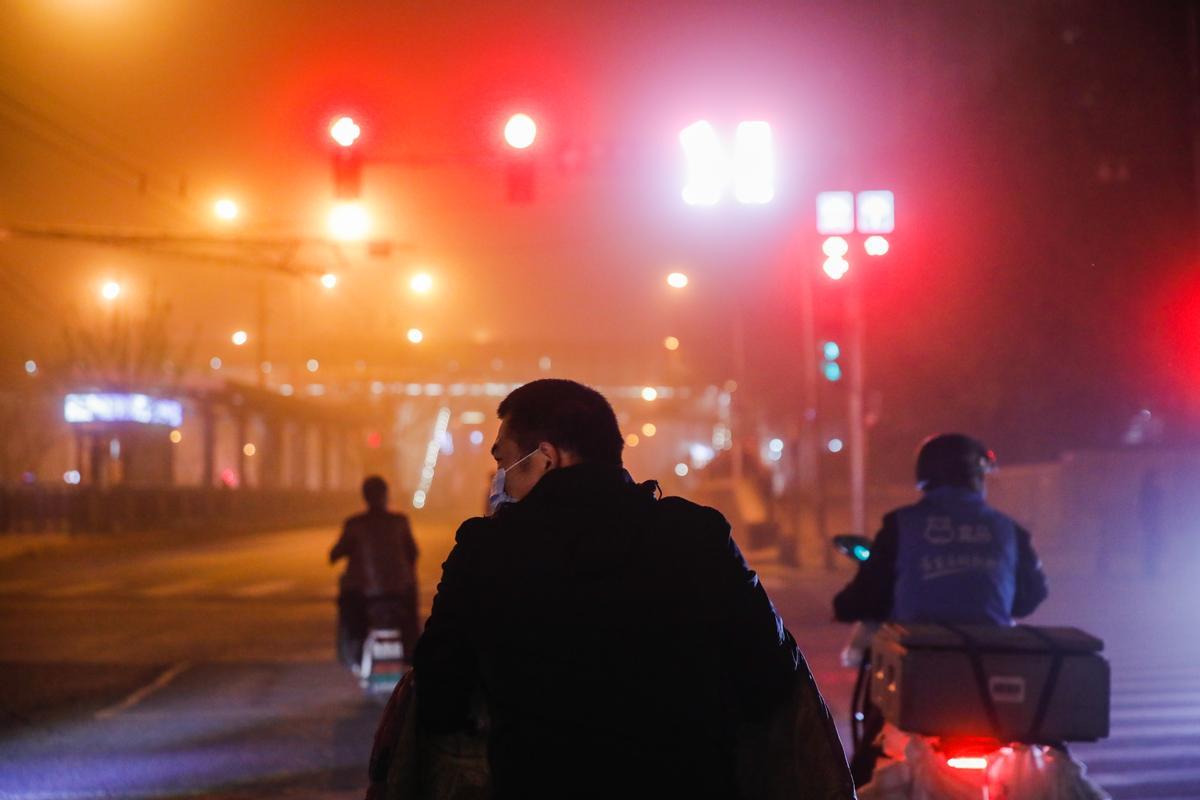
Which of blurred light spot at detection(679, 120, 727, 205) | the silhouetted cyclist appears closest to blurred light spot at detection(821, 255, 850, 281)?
blurred light spot at detection(679, 120, 727, 205)

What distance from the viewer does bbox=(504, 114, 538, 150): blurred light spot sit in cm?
1329

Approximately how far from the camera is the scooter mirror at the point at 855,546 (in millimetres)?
5469

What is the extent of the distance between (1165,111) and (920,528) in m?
40.5

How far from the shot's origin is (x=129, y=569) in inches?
1093

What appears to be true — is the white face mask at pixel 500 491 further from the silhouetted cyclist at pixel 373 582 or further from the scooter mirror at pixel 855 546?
the silhouetted cyclist at pixel 373 582

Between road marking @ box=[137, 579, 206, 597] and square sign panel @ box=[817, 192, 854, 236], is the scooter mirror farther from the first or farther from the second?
road marking @ box=[137, 579, 206, 597]

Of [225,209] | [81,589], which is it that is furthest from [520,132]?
[81,589]

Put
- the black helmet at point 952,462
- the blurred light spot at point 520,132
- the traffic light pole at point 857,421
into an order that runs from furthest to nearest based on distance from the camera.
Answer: the traffic light pole at point 857,421
the blurred light spot at point 520,132
the black helmet at point 952,462

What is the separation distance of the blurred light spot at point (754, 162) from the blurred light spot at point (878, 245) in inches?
129

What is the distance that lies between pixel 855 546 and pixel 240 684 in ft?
24.9

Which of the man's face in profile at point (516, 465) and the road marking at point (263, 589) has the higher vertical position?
the man's face in profile at point (516, 465)

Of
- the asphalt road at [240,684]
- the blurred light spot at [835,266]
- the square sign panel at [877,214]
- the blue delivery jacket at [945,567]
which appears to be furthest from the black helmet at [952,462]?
the blurred light spot at [835,266]

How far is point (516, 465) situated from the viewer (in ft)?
9.74

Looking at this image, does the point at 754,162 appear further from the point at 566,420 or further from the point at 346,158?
the point at 566,420
